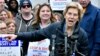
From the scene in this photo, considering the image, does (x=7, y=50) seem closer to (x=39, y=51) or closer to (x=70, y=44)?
(x=39, y=51)

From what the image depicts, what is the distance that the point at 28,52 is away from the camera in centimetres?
760

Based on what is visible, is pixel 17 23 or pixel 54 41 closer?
pixel 54 41

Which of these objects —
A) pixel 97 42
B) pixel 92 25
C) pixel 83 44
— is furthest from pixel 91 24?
pixel 83 44

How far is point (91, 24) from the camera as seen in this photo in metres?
7.26

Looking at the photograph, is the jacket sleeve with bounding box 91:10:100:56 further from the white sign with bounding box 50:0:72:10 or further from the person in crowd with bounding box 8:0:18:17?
the person in crowd with bounding box 8:0:18:17

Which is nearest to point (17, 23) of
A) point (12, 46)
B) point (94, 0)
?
point (12, 46)

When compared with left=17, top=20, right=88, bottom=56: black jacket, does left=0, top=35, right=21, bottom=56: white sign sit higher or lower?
lower

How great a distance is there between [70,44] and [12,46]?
1405mm

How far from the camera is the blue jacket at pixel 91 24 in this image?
A: 725 cm

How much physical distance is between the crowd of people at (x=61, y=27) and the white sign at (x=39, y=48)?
0.50ft

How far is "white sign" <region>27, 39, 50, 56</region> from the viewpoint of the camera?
7.41m

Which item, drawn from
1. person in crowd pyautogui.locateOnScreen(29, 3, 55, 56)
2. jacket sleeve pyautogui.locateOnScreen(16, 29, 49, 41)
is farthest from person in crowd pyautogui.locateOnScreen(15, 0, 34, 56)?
jacket sleeve pyautogui.locateOnScreen(16, 29, 49, 41)

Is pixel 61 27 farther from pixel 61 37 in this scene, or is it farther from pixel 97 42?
pixel 97 42

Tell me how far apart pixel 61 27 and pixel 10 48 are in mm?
1248
